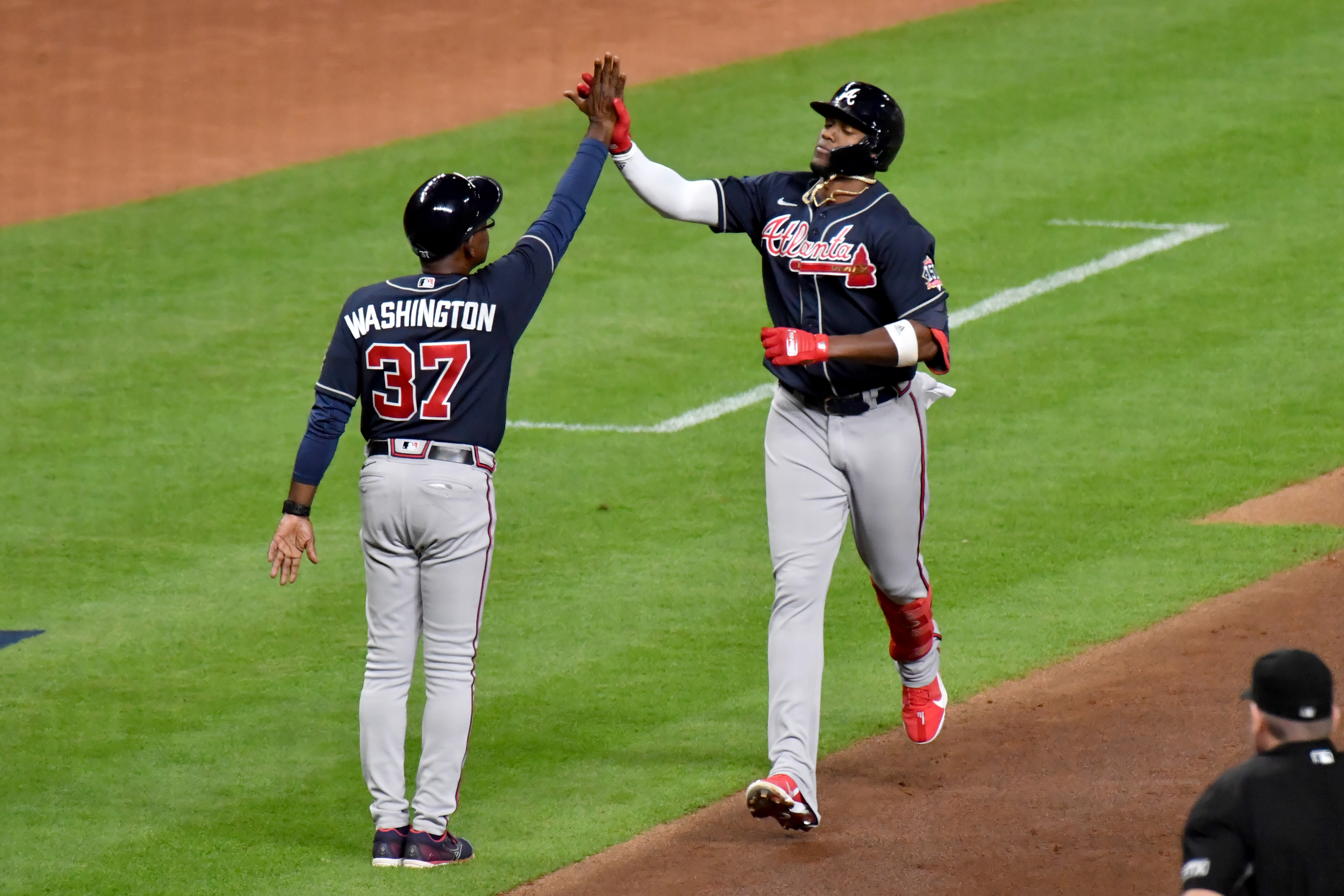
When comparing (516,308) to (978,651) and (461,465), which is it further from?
(978,651)

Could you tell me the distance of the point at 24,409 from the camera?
1117 cm

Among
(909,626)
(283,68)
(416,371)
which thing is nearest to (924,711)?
(909,626)

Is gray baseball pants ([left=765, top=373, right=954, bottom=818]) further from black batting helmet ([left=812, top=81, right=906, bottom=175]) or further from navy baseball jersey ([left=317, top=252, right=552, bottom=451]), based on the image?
navy baseball jersey ([left=317, top=252, right=552, bottom=451])

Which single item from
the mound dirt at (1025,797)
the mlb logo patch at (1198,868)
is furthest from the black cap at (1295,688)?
the mound dirt at (1025,797)

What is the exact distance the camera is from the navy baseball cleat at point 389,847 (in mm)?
5816

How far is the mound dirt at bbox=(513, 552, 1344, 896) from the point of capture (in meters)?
5.69

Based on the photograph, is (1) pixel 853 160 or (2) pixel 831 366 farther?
(1) pixel 853 160

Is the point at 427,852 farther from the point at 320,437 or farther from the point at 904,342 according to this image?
the point at 904,342

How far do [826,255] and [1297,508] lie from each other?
395 cm

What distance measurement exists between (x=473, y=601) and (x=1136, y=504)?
437cm

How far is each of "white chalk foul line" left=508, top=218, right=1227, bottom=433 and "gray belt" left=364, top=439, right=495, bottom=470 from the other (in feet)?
15.4

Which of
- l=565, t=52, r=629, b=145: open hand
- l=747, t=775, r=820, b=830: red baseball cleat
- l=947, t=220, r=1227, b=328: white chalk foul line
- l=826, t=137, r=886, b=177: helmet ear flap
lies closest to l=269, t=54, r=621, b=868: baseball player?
l=565, t=52, r=629, b=145: open hand

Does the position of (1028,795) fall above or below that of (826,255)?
below

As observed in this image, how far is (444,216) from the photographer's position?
18.8 ft
